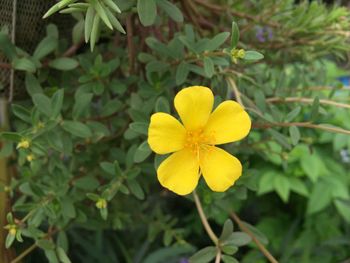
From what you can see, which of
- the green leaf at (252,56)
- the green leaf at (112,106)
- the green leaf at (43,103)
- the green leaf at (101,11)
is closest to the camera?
the green leaf at (101,11)

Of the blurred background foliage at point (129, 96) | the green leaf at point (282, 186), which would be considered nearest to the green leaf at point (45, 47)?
the blurred background foliage at point (129, 96)

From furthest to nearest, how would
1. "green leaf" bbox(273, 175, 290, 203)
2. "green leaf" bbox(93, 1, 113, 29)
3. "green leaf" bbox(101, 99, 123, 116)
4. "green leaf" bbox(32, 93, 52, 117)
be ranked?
"green leaf" bbox(273, 175, 290, 203)
"green leaf" bbox(101, 99, 123, 116)
"green leaf" bbox(32, 93, 52, 117)
"green leaf" bbox(93, 1, 113, 29)

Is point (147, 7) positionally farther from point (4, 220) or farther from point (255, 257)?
point (255, 257)

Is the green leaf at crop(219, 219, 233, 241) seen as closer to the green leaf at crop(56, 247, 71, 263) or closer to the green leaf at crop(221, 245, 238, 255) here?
the green leaf at crop(221, 245, 238, 255)

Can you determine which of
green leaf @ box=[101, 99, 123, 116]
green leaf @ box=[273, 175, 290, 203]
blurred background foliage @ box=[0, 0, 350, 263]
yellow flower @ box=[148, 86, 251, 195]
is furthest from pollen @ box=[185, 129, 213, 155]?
green leaf @ box=[273, 175, 290, 203]

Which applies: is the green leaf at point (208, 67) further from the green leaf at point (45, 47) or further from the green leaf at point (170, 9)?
the green leaf at point (45, 47)

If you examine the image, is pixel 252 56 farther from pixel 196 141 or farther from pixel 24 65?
pixel 24 65
